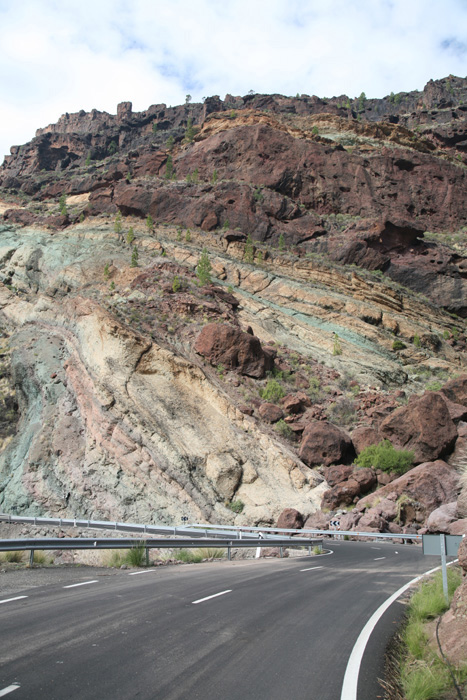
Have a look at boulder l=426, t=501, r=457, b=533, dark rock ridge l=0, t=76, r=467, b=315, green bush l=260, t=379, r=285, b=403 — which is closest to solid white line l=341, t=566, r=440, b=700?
boulder l=426, t=501, r=457, b=533

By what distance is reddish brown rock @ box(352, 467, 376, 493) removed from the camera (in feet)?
97.8

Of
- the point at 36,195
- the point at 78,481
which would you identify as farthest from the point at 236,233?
the point at 36,195

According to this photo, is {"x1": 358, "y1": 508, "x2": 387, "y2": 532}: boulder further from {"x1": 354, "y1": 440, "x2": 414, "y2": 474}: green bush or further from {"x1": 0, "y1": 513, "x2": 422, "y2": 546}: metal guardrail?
{"x1": 354, "y1": 440, "x2": 414, "y2": 474}: green bush

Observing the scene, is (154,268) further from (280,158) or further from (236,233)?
(280,158)

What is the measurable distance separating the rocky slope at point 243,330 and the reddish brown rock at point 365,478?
0.12 m

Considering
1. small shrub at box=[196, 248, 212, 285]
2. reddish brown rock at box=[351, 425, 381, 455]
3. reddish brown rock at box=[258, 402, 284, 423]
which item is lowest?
reddish brown rock at box=[351, 425, 381, 455]

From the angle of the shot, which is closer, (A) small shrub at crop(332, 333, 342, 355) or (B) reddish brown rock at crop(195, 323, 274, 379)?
(B) reddish brown rock at crop(195, 323, 274, 379)

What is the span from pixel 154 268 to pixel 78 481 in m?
26.4

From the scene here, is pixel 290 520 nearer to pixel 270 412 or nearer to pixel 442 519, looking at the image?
pixel 442 519

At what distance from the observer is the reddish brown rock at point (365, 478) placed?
29.8 m

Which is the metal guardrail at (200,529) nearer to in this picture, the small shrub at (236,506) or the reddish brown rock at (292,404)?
the small shrub at (236,506)

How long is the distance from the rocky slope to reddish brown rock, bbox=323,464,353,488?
0.15 metres

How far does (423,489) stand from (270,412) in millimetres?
11563

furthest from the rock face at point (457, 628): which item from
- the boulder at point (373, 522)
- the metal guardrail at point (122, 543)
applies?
the boulder at point (373, 522)
